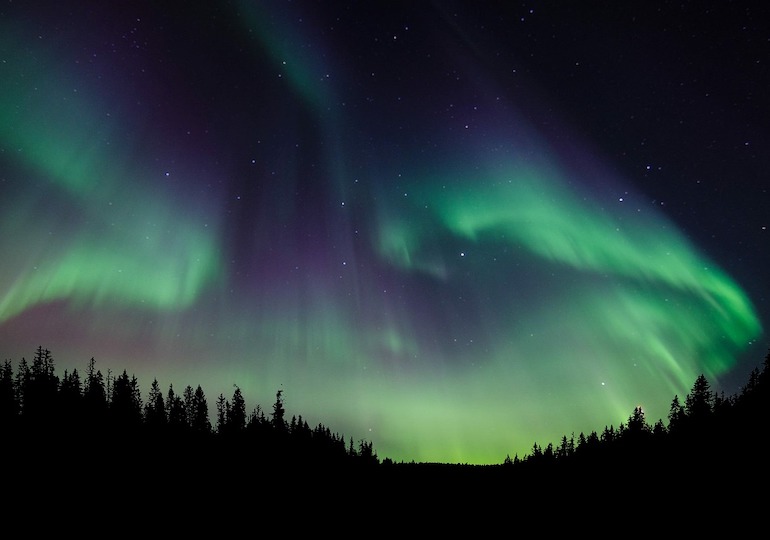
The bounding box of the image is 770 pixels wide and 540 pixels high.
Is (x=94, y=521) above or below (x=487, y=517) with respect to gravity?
above

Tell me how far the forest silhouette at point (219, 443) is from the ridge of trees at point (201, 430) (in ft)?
0.62

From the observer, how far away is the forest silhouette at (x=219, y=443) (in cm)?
4962

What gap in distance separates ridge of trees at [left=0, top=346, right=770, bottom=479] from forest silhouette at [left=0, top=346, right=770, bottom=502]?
188 mm

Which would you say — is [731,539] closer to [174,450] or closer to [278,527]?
[278,527]

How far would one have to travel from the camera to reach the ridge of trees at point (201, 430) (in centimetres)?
5400

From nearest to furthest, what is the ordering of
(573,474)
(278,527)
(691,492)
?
1. (278,527)
2. (691,492)
3. (573,474)

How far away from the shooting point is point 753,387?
71.4 metres

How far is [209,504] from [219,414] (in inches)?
1968

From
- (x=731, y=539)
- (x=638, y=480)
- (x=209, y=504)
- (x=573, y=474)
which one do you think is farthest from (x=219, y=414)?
(x=731, y=539)

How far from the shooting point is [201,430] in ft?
251

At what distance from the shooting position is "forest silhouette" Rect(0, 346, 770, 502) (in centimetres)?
4962

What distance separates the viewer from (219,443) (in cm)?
7075

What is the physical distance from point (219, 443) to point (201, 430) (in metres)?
7.69

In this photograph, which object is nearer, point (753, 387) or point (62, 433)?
point (62, 433)
